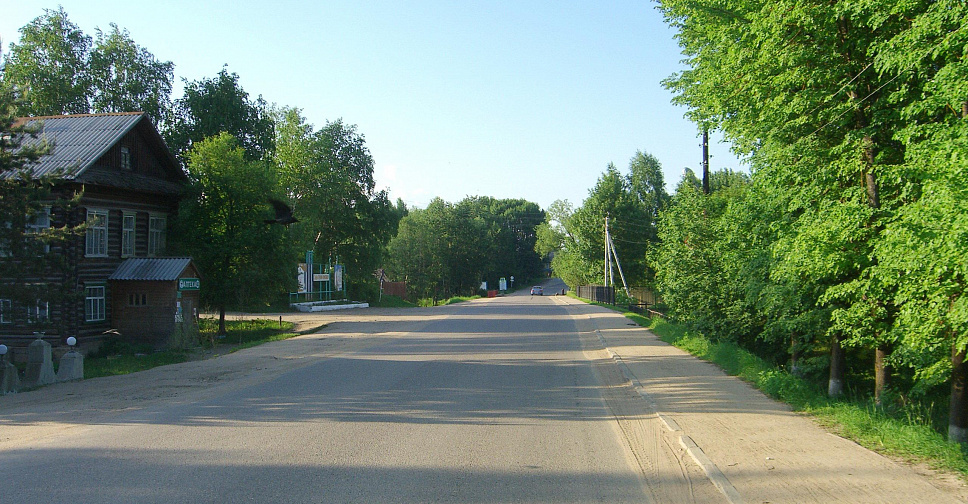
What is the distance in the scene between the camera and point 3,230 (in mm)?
15578

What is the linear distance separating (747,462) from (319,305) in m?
41.2

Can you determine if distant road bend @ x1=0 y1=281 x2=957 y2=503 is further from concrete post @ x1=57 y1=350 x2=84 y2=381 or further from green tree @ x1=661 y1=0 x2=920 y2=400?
green tree @ x1=661 y1=0 x2=920 y2=400

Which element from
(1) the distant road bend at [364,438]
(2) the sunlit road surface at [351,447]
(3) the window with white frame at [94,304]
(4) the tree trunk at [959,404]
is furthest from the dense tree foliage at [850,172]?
(3) the window with white frame at [94,304]

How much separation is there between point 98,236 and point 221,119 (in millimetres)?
15434

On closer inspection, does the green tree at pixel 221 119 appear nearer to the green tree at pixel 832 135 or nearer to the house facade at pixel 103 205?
the house facade at pixel 103 205

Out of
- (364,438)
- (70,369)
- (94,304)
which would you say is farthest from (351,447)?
(94,304)

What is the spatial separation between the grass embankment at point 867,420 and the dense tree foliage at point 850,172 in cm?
85

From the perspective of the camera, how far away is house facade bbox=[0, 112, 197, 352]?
23.8 meters

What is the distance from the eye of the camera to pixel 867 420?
904 centimetres

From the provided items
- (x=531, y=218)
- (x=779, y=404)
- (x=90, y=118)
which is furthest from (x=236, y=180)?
(x=531, y=218)

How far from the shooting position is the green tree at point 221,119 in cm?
3922

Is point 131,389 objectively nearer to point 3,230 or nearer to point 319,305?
point 3,230

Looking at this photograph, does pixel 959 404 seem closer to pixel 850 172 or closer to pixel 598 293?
pixel 850 172

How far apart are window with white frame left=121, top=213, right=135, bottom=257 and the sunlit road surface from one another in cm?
1578
